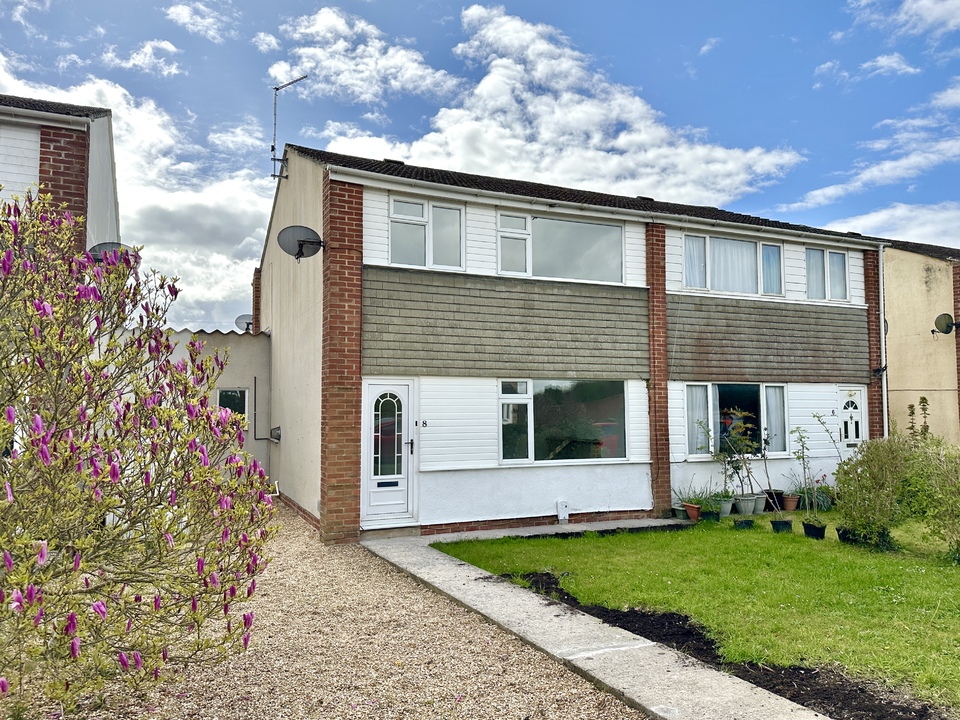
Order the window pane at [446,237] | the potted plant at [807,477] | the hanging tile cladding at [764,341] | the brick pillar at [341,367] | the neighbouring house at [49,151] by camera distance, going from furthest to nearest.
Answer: the hanging tile cladding at [764,341]
the potted plant at [807,477]
the window pane at [446,237]
the brick pillar at [341,367]
the neighbouring house at [49,151]

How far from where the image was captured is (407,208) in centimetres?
973

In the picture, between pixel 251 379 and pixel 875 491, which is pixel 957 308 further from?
pixel 251 379

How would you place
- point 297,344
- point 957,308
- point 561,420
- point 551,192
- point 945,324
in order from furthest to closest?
point 957,308, point 945,324, point 551,192, point 297,344, point 561,420

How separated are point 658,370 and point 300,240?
633cm

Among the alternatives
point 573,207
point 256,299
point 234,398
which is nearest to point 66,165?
point 234,398

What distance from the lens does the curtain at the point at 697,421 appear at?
1162 centimetres

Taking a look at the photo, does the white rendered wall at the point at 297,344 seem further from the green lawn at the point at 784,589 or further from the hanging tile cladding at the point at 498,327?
the green lawn at the point at 784,589

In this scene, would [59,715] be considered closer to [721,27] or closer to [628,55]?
[628,55]

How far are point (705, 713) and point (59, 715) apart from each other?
11.9 ft

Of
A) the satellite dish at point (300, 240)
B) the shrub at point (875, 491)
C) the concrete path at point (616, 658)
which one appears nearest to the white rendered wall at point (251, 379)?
the satellite dish at point (300, 240)

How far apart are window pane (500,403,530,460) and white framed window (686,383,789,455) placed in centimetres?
329

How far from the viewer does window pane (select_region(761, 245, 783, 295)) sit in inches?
493

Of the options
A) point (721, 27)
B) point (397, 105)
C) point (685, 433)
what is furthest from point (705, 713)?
point (397, 105)

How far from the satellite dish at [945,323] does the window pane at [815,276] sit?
14.6 feet
